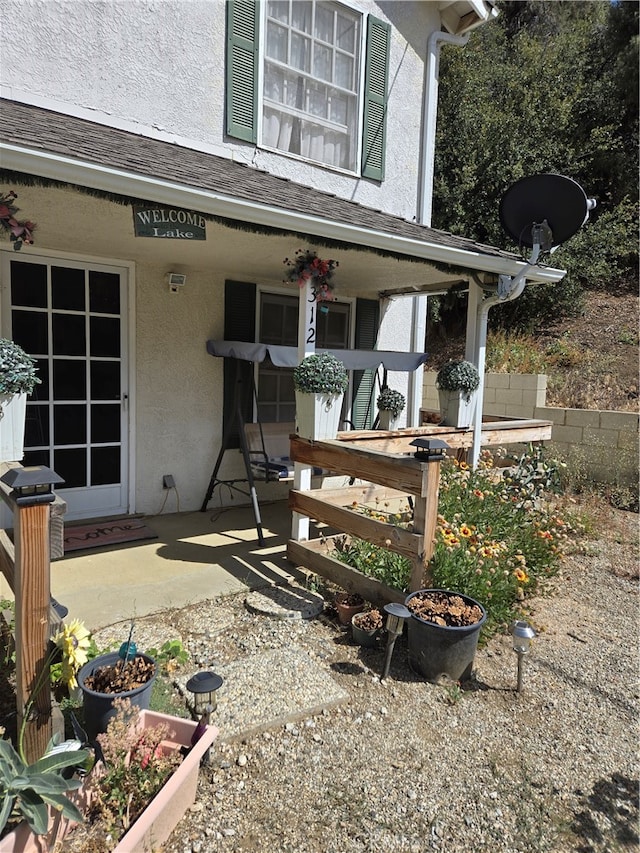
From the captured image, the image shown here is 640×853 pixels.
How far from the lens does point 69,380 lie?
16.2ft

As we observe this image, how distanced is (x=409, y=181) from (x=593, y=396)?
14.6 ft

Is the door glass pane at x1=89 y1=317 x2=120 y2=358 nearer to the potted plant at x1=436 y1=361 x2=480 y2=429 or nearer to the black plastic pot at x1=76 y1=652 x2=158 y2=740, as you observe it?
the potted plant at x1=436 y1=361 x2=480 y2=429

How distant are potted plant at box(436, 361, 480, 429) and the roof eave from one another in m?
0.98

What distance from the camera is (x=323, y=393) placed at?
13.6 ft

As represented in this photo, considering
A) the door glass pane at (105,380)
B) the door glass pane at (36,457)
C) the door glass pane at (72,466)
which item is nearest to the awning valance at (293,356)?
the door glass pane at (105,380)

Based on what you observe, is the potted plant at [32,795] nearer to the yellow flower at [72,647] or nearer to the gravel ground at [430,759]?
the yellow flower at [72,647]

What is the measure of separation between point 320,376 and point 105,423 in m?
2.35

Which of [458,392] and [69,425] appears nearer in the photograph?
[69,425]

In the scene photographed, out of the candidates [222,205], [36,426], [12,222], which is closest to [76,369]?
[36,426]

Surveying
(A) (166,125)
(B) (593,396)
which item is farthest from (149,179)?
(B) (593,396)

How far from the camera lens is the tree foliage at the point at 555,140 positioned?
12477 mm

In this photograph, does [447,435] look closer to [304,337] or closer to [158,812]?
[304,337]

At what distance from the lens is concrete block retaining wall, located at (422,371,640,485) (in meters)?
6.85

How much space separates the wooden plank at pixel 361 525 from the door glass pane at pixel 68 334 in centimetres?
246
